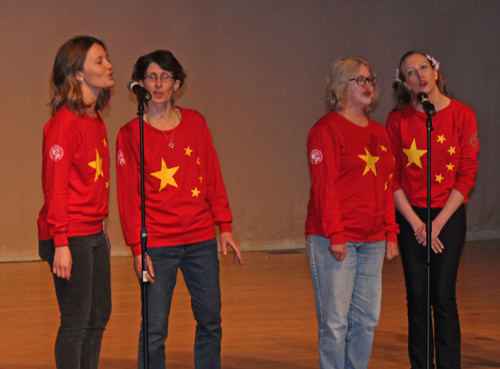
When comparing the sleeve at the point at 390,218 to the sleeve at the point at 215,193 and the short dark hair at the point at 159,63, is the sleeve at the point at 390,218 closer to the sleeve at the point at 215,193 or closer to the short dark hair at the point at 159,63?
the sleeve at the point at 215,193

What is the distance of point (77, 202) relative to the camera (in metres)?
2.23

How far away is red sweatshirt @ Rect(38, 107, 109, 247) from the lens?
7.03 ft

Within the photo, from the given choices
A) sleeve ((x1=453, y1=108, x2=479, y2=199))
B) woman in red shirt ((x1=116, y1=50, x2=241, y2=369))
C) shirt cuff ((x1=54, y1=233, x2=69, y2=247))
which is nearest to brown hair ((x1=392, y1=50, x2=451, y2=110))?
sleeve ((x1=453, y1=108, x2=479, y2=199))

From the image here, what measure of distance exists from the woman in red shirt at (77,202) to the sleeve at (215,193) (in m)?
0.42

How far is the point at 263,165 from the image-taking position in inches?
280

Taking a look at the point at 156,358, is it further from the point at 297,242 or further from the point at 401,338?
the point at 297,242

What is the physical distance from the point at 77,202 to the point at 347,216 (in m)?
1.05

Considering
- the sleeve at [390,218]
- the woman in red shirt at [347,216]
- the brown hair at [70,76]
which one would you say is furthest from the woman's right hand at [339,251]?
the brown hair at [70,76]

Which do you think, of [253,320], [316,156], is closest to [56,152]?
[316,156]

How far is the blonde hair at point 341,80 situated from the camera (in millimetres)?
2441

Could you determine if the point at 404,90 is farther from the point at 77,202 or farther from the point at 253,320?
the point at 253,320

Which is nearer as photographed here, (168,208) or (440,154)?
(168,208)

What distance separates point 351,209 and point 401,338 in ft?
4.80

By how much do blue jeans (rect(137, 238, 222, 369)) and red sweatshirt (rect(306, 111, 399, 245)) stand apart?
1.48 feet
